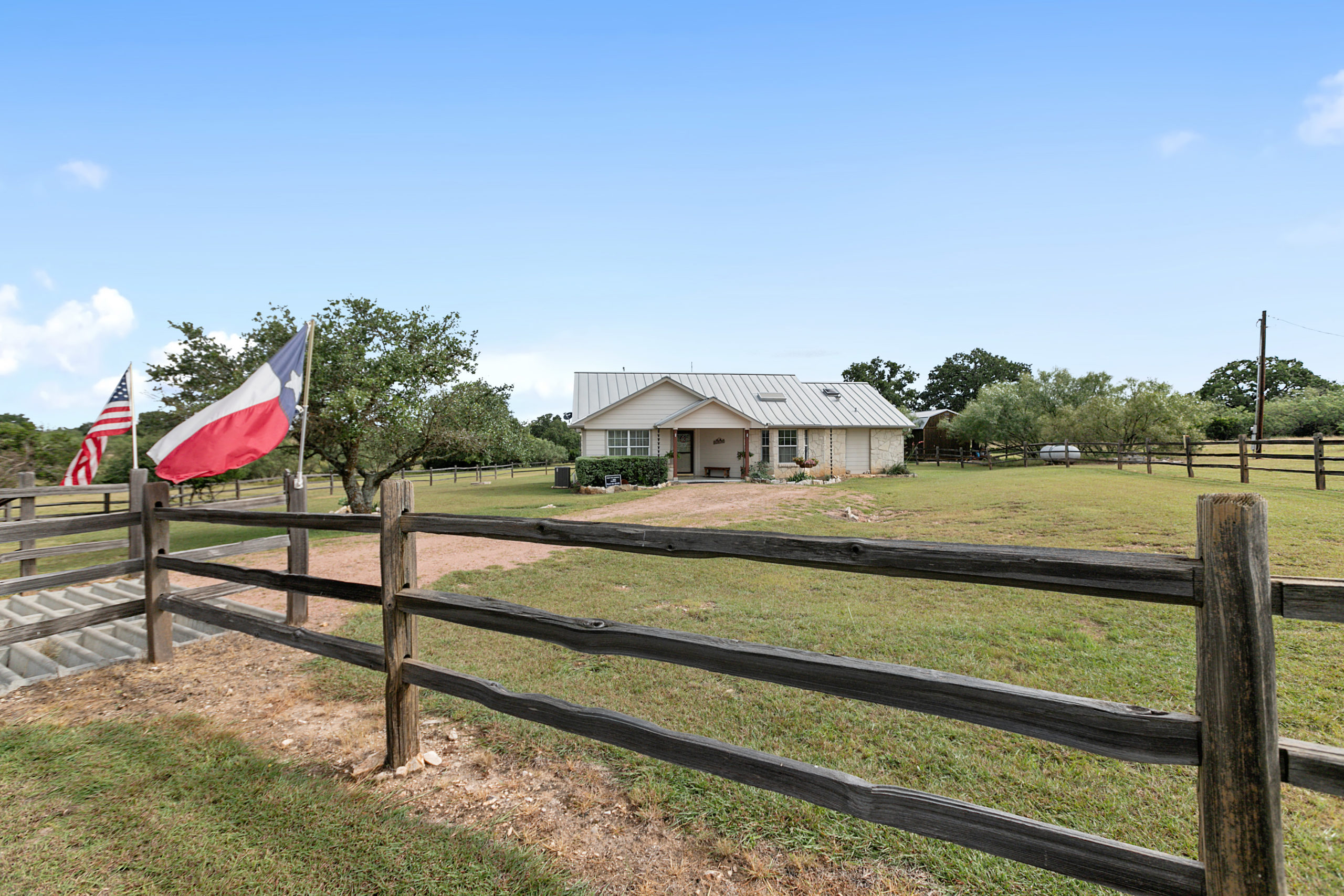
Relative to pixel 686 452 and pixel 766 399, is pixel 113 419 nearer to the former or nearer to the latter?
pixel 686 452

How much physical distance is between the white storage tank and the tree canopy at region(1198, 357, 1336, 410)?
49.7 m

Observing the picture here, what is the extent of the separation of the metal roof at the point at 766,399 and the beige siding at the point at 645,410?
12.4 inches

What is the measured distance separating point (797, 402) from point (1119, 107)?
21977 millimetres

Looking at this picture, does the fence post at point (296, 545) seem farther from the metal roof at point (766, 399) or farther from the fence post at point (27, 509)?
the metal roof at point (766, 399)

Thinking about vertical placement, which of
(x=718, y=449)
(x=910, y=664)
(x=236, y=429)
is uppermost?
(x=236, y=429)

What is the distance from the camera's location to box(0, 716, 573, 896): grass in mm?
2531

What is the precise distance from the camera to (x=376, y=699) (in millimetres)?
4422

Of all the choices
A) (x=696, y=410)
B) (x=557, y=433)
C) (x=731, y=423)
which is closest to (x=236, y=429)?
(x=696, y=410)

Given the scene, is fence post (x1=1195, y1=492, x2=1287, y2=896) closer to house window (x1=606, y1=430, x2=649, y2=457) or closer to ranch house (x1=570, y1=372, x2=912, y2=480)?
ranch house (x1=570, y1=372, x2=912, y2=480)

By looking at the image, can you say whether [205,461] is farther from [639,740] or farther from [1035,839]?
[1035,839]

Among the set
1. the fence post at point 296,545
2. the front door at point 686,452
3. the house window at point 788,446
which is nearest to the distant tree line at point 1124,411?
the house window at point 788,446

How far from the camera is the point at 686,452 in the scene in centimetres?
3095

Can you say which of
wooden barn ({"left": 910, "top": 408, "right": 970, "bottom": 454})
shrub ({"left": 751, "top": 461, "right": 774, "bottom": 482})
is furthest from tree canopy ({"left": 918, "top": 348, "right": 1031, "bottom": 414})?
shrub ({"left": 751, "top": 461, "right": 774, "bottom": 482})

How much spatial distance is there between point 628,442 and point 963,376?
67.5 metres
